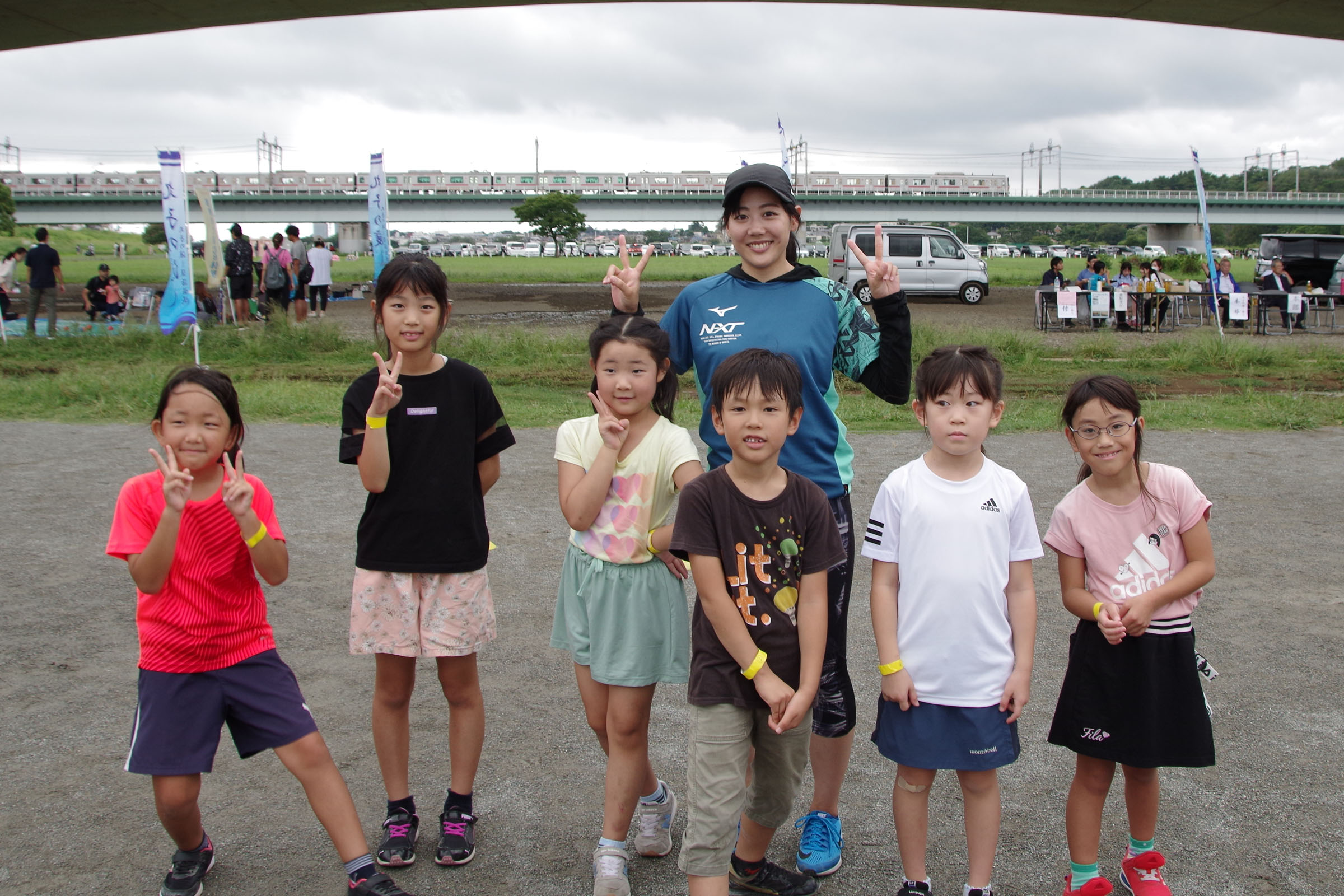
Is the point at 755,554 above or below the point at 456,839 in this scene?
above

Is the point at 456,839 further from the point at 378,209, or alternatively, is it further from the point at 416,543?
the point at 378,209

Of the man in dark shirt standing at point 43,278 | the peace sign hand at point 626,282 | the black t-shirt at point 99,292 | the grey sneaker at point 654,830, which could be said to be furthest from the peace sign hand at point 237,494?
the black t-shirt at point 99,292

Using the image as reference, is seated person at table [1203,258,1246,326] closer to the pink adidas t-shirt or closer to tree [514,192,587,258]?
the pink adidas t-shirt

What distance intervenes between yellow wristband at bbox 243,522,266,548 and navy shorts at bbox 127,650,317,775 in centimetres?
34

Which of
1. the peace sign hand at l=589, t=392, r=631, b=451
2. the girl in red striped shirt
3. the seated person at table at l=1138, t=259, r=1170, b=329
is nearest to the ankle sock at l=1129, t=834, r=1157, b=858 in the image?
the peace sign hand at l=589, t=392, r=631, b=451

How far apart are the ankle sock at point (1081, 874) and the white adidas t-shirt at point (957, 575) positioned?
1.80 ft

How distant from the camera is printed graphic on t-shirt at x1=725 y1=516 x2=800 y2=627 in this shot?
239 centimetres

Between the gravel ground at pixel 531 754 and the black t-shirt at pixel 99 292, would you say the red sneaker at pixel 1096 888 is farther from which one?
the black t-shirt at pixel 99 292

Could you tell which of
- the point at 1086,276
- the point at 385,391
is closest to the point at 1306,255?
the point at 1086,276

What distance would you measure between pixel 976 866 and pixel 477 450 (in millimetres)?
1825

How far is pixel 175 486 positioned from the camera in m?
2.32

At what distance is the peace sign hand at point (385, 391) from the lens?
8.66 feet

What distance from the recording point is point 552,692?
391cm

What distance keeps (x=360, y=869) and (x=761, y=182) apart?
2165 mm
